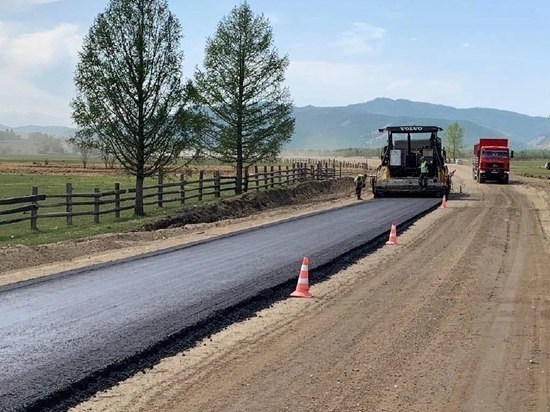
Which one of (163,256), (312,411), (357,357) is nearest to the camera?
(312,411)

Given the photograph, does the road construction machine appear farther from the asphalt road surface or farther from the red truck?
the asphalt road surface

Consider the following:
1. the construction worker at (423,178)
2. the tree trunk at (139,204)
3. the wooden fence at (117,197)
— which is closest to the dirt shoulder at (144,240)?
the tree trunk at (139,204)

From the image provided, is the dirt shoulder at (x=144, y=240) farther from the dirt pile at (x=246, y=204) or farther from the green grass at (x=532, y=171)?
the green grass at (x=532, y=171)

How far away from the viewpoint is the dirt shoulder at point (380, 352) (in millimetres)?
6461

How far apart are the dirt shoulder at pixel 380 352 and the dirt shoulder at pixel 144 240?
599cm

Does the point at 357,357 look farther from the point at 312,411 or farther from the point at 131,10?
the point at 131,10

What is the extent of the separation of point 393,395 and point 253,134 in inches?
1272

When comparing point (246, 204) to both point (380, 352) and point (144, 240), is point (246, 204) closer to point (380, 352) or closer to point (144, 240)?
point (144, 240)

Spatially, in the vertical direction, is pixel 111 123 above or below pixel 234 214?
above

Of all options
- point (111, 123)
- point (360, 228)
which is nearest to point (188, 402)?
point (360, 228)

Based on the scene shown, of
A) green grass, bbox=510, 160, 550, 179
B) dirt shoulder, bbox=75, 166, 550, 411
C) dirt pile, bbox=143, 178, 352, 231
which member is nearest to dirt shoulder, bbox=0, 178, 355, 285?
dirt pile, bbox=143, 178, 352, 231

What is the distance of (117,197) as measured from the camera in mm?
26828

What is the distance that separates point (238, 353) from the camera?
26.2 feet

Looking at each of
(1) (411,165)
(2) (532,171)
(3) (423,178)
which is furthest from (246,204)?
(2) (532,171)
